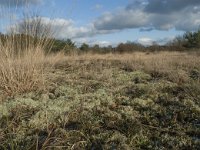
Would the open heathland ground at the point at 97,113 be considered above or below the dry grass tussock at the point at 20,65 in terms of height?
below

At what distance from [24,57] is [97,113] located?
255 centimetres

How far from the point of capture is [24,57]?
298 inches

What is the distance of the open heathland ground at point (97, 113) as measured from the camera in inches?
Answer: 179

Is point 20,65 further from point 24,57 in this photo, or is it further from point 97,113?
point 97,113

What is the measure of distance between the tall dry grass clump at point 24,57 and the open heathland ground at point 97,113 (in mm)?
25

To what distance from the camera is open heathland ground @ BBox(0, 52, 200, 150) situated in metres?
4.55

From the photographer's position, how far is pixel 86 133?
191 inches

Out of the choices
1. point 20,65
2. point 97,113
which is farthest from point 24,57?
point 97,113

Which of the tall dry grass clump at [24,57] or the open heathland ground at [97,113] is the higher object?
the tall dry grass clump at [24,57]

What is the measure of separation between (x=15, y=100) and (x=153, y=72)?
4.17 meters

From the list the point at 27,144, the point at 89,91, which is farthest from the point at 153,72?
the point at 27,144

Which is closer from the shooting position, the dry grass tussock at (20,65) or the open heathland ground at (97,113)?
the open heathland ground at (97,113)

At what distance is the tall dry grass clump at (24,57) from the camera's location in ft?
23.8

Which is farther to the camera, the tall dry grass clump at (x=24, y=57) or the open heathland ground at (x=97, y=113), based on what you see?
the tall dry grass clump at (x=24, y=57)
